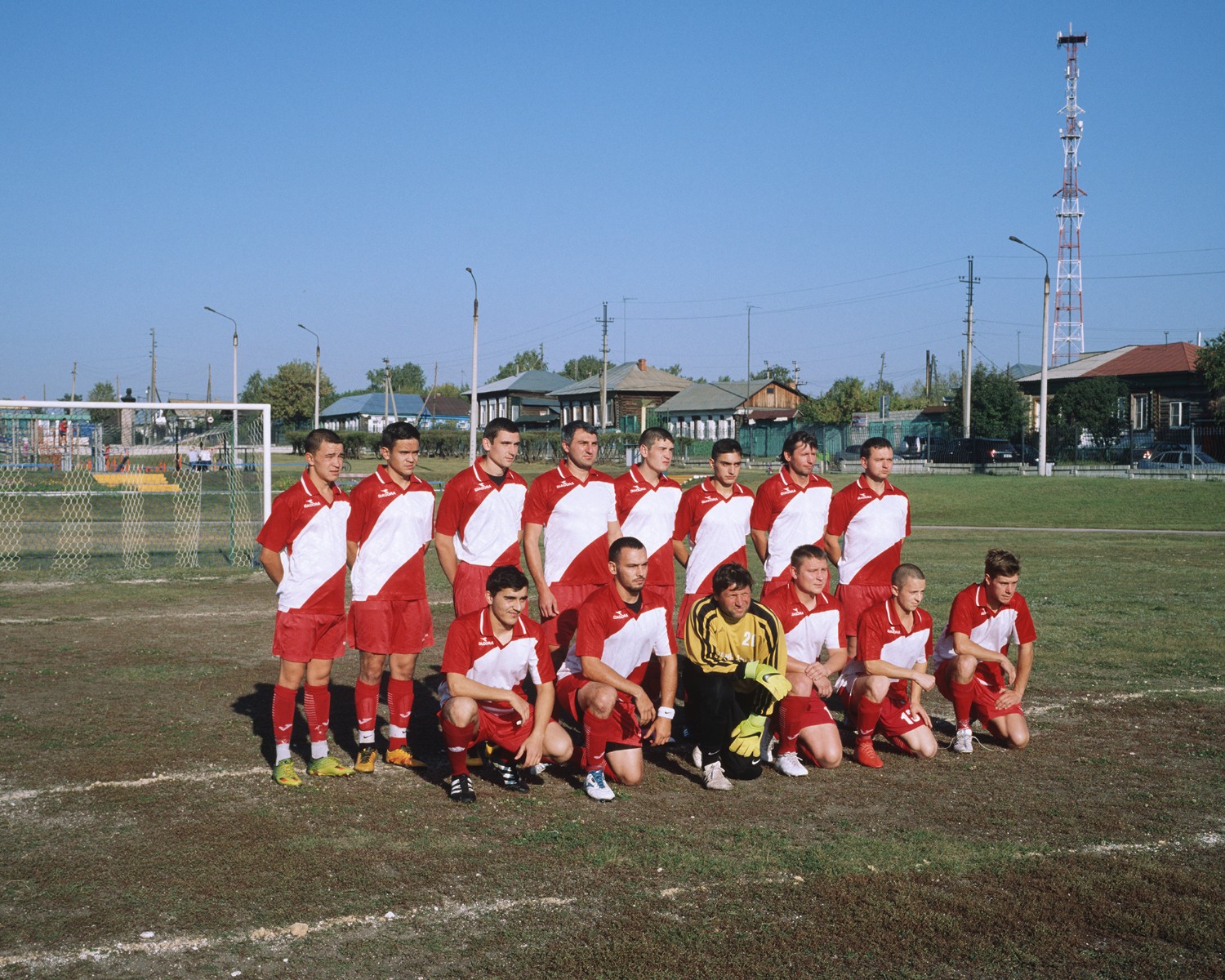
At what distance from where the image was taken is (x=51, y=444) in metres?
19.1

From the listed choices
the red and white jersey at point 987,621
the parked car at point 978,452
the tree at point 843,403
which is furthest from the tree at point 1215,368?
the red and white jersey at point 987,621

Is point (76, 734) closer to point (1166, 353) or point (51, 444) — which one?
point (51, 444)

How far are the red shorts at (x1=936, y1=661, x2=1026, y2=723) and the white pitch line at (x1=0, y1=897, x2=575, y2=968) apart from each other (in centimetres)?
386

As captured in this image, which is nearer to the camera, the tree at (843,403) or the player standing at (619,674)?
the player standing at (619,674)

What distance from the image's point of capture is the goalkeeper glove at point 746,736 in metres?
6.67

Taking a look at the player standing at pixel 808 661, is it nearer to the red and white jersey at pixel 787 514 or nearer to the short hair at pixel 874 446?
the red and white jersey at pixel 787 514

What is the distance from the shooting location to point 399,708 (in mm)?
7199

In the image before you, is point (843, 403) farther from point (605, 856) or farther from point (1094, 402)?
point (605, 856)

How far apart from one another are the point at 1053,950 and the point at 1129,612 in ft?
32.2

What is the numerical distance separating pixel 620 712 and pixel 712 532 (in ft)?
7.14

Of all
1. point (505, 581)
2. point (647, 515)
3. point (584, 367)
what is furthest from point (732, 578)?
point (584, 367)

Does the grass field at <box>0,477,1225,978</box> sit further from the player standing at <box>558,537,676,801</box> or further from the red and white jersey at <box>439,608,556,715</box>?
the red and white jersey at <box>439,608,556,715</box>

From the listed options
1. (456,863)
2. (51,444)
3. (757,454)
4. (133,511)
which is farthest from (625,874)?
(757,454)

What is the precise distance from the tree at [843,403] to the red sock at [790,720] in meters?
66.6
